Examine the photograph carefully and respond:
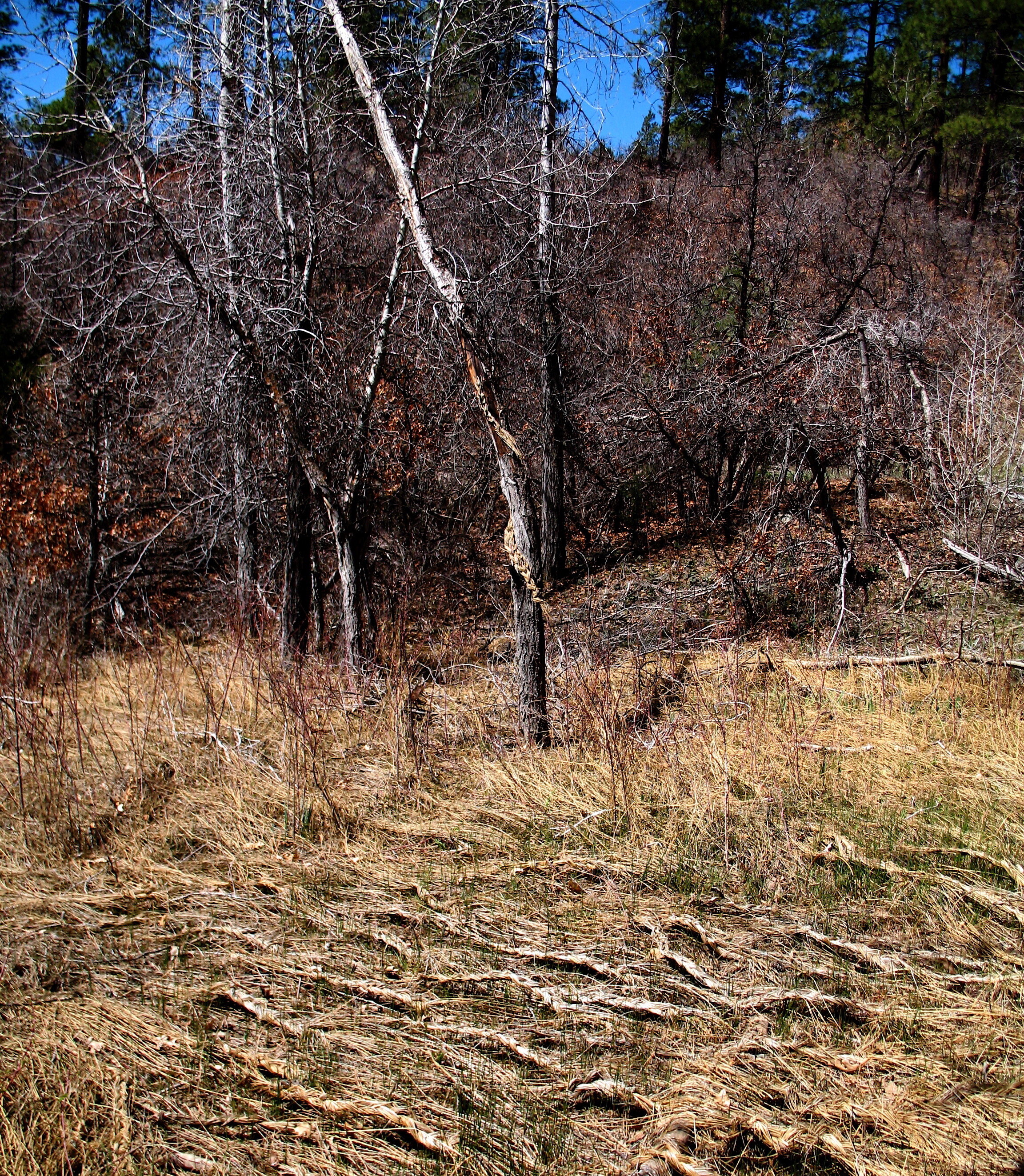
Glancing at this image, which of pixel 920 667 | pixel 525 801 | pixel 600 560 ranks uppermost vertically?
pixel 600 560

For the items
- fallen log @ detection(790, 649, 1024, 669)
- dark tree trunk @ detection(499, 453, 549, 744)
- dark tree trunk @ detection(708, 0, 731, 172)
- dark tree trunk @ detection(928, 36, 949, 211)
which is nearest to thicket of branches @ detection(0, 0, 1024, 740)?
dark tree trunk @ detection(499, 453, 549, 744)

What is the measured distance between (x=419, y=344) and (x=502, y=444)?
2.32 metres

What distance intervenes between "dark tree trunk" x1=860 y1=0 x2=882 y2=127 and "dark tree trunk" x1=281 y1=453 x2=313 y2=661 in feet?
71.4

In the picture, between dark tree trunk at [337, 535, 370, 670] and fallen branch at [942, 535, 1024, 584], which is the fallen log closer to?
fallen branch at [942, 535, 1024, 584]

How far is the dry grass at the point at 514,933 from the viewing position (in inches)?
95.0

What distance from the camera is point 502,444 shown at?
489 cm

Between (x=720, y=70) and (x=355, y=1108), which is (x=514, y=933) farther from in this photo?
(x=720, y=70)

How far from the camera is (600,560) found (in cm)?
1127

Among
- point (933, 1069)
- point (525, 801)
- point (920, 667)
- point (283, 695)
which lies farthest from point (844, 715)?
point (283, 695)

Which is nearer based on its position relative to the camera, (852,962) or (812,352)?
(852,962)

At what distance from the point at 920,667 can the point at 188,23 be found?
21.1 feet

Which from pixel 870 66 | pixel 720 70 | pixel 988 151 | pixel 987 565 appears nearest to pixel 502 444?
pixel 987 565

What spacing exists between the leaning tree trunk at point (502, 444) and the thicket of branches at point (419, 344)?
2 centimetres

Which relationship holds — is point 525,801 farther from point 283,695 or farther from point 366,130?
point 366,130
